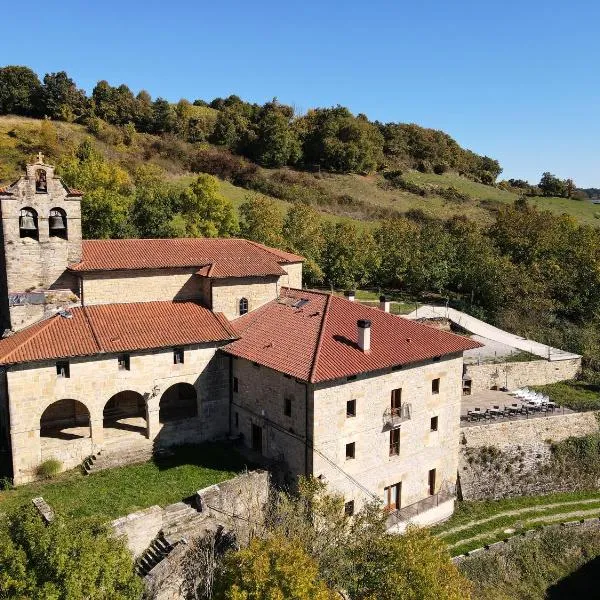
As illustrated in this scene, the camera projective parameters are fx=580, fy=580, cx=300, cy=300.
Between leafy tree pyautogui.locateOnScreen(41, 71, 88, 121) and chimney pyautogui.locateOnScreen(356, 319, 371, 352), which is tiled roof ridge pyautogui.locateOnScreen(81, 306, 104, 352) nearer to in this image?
chimney pyautogui.locateOnScreen(356, 319, 371, 352)

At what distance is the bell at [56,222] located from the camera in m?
29.0

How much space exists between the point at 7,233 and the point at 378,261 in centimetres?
3588

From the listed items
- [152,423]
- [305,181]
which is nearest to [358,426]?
[152,423]

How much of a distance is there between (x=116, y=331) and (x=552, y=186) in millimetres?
104379

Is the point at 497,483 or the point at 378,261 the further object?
the point at 378,261

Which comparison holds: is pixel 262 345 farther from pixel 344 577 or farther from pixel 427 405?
pixel 344 577

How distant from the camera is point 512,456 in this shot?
3472 centimetres

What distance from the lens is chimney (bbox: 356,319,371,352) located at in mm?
26875

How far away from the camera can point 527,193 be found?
379 feet

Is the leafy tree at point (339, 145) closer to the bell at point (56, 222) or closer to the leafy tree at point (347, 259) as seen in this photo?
the leafy tree at point (347, 259)

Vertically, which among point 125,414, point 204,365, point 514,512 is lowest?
point 514,512

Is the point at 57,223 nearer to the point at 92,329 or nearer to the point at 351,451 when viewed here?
the point at 92,329

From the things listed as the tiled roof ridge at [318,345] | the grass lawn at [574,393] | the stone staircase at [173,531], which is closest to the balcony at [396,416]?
the tiled roof ridge at [318,345]

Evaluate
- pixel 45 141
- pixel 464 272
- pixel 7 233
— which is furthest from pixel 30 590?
pixel 45 141
